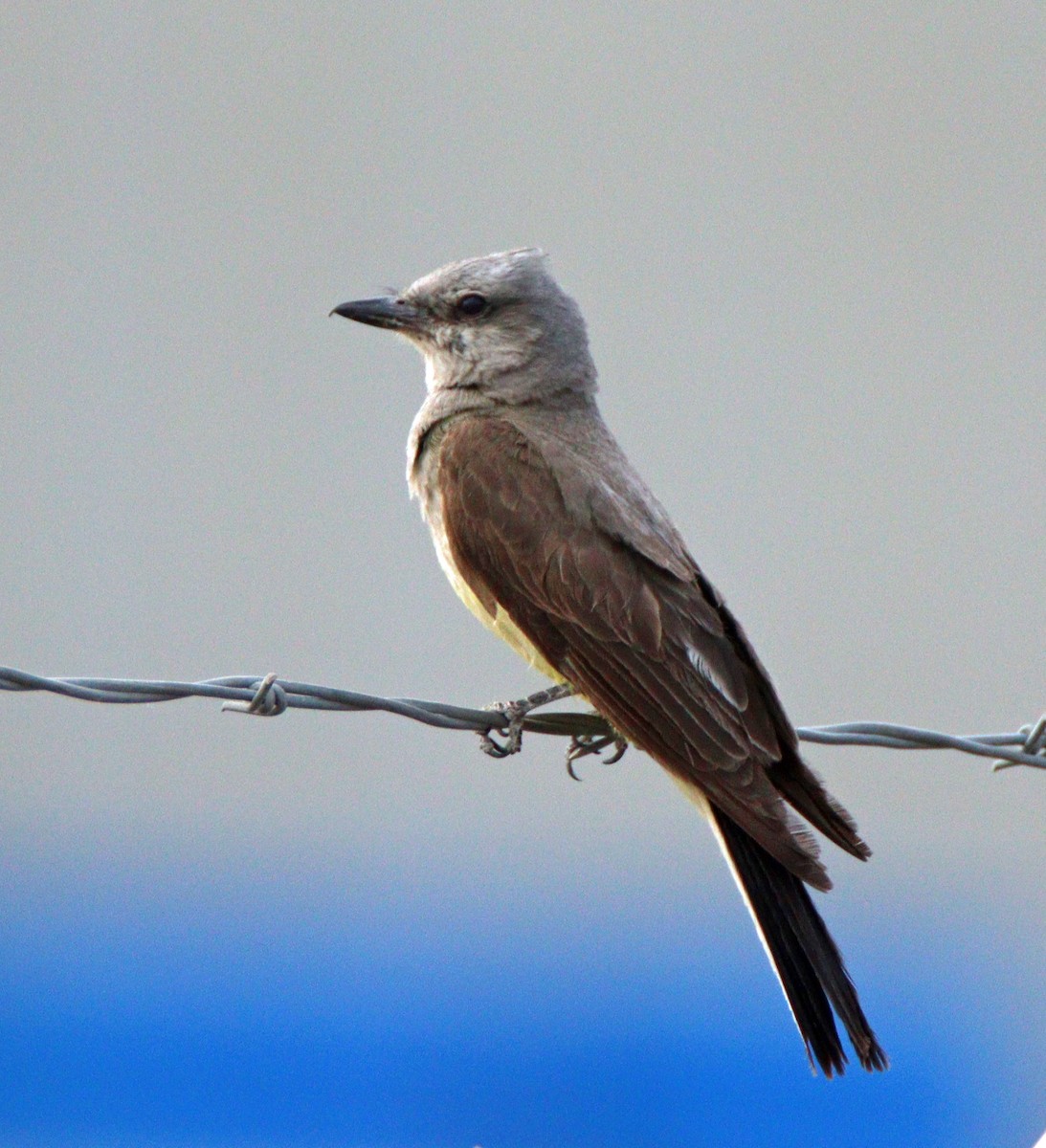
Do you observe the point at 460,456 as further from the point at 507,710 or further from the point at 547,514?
the point at 507,710

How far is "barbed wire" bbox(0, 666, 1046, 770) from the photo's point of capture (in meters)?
2.75

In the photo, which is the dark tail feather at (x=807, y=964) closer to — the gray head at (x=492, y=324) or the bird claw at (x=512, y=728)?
the bird claw at (x=512, y=728)

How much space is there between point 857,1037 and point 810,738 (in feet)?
2.16

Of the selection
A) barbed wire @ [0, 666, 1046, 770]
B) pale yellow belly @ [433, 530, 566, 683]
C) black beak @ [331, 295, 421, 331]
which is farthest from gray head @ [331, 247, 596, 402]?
barbed wire @ [0, 666, 1046, 770]

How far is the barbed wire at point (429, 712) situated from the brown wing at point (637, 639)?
20 centimetres

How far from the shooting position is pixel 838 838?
11.9 feet

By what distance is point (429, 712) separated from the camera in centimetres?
321

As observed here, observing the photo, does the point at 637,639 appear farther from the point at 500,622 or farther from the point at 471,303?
the point at 471,303

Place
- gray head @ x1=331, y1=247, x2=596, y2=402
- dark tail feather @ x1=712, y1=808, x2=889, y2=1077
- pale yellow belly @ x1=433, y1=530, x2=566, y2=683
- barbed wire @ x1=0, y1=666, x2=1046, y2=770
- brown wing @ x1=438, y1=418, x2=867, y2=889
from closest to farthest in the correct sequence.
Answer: barbed wire @ x1=0, y1=666, x2=1046, y2=770
dark tail feather @ x1=712, y1=808, x2=889, y2=1077
brown wing @ x1=438, y1=418, x2=867, y2=889
pale yellow belly @ x1=433, y1=530, x2=566, y2=683
gray head @ x1=331, y1=247, x2=596, y2=402

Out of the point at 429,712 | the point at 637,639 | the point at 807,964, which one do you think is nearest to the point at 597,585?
the point at 637,639

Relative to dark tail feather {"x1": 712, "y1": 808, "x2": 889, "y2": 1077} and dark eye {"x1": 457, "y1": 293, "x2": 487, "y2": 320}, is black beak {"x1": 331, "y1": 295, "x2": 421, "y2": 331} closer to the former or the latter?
dark eye {"x1": 457, "y1": 293, "x2": 487, "y2": 320}

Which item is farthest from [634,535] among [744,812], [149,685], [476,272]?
[149,685]

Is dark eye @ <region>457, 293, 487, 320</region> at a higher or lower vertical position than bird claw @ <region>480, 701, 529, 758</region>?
higher

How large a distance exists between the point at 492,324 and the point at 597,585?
4.37ft
